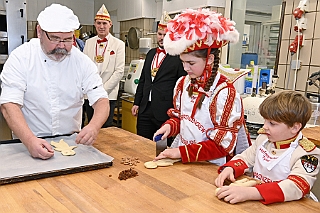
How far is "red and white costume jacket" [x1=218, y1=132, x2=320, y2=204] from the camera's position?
89cm

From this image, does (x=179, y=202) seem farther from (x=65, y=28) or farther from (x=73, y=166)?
(x=65, y=28)

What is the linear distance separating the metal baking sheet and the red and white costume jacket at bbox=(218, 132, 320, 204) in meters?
0.45

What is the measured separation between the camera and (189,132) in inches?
51.6

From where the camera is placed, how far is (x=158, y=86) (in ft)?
7.57

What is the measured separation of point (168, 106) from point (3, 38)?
5.67ft

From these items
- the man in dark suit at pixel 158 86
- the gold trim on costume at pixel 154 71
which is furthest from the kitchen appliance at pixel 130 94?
the gold trim on costume at pixel 154 71

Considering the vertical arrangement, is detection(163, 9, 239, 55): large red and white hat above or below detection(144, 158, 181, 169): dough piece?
above

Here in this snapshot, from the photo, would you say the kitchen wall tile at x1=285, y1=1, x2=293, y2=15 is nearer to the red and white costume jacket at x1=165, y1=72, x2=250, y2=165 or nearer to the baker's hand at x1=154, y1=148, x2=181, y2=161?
the red and white costume jacket at x1=165, y1=72, x2=250, y2=165

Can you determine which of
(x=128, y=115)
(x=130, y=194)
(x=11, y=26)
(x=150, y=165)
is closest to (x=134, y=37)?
(x=128, y=115)

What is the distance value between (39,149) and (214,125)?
65 cm

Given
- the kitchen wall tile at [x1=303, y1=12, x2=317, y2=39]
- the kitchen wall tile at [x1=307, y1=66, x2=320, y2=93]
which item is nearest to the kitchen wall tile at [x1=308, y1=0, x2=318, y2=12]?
the kitchen wall tile at [x1=303, y1=12, x2=317, y2=39]

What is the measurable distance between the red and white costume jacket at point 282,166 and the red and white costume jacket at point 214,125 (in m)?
0.09

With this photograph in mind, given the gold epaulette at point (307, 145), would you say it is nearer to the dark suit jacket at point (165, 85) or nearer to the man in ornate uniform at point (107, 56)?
the dark suit jacket at point (165, 85)

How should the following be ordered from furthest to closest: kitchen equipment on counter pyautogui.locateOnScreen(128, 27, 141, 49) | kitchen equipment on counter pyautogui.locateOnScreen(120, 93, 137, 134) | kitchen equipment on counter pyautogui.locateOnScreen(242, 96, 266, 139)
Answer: kitchen equipment on counter pyautogui.locateOnScreen(128, 27, 141, 49) → kitchen equipment on counter pyautogui.locateOnScreen(120, 93, 137, 134) → kitchen equipment on counter pyautogui.locateOnScreen(242, 96, 266, 139)
